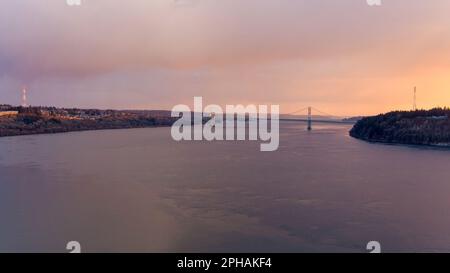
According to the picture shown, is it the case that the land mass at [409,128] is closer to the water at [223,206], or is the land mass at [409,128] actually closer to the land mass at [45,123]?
the water at [223,206]

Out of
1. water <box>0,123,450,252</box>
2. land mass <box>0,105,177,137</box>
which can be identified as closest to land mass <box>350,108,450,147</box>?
water <box>0,123,450,252</box>

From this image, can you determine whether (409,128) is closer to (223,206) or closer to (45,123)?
(223,206)

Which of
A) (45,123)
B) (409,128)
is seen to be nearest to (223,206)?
(409,128)

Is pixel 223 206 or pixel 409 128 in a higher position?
pixel 409 128

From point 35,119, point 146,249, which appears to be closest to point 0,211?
point 146,249

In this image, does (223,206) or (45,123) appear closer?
(223,206)

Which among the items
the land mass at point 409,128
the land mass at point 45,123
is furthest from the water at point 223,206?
the land mass at point 45,123

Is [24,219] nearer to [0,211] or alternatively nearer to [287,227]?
[0,211]
